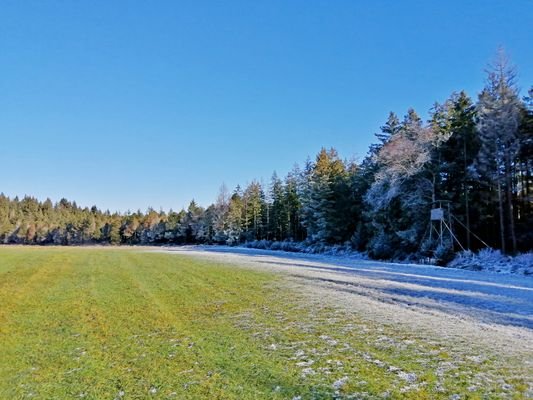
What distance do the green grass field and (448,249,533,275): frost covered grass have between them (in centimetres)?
1294

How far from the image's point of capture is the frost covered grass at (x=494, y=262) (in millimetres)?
17984

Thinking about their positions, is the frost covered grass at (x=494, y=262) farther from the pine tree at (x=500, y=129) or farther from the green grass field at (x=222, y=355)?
the green grass field at (x=222, y=355)

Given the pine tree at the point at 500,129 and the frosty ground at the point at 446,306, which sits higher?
the pine tree at the point at 500,129

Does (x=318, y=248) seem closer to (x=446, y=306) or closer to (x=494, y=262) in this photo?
(x=494, y=262)

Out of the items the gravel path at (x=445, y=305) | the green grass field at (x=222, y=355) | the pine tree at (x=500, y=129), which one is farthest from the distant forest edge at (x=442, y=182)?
the green grass field at (x=222, y=355)

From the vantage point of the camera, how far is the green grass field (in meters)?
4.45

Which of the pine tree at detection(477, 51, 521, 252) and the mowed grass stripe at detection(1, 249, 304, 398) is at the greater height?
the pine tree at detection(477, 51, 521, 252)

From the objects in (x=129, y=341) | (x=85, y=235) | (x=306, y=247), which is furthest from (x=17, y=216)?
(x=129, y=341)

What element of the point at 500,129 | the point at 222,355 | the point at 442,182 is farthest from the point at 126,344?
the point at 442,182

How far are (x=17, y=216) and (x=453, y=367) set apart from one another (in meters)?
126

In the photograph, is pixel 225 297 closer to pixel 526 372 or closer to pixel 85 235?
pixel 526 372

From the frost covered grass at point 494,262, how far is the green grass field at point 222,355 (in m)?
12.9

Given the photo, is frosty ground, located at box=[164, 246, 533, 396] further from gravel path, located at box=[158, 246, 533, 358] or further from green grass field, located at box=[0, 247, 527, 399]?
green grass field, located at box=[0, 247, 527, 399]

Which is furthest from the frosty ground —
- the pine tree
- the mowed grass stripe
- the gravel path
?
the pine tree
